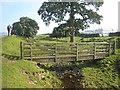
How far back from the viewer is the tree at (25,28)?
1861 inches

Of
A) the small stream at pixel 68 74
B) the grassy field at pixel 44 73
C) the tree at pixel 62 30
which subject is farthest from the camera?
the tree at pixel 62 30

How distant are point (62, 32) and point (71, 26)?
1336 millimetres

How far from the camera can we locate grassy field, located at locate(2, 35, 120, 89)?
16156 millimetres

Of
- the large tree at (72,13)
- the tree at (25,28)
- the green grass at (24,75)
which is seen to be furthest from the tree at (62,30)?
the tree at (25,28)

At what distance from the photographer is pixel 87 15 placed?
31594mm

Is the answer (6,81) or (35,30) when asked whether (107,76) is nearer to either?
(6,81)

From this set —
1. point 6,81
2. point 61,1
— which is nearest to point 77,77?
point 6,81

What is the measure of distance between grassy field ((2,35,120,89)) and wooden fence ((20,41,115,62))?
60 centimetres

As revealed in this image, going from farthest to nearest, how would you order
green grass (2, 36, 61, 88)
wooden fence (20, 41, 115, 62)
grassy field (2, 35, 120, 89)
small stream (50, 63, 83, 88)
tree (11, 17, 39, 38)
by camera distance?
tree (11, 17, 39, 38) → wooden fence (20, 41, 115, 62) → small stream (50, 63, 83, 88) → grassy field (2, 35, 120, 89) → green grass (2, 36, 61, 88)

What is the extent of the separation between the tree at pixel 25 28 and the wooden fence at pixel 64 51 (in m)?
24.1

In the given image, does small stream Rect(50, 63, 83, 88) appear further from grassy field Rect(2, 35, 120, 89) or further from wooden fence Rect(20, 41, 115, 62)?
wooden fence Rect(20, 41, 115, 62)

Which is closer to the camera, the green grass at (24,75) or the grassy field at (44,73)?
the green grass at (24,75)

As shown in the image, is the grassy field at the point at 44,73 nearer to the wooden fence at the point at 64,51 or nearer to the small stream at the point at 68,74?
the small stream at the point at 68,74

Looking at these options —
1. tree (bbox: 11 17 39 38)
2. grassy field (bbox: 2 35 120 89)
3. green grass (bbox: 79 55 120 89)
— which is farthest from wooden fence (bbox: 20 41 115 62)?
tree (bbox: 11 17 39 38)
